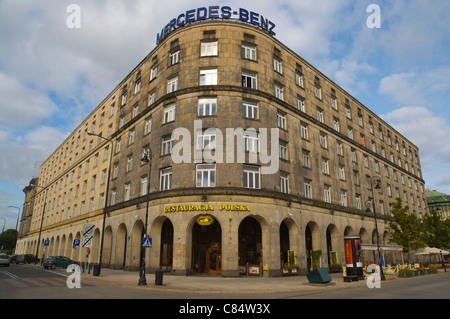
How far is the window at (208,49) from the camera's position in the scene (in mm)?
31547

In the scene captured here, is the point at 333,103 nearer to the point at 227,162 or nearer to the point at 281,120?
the point at 281,120

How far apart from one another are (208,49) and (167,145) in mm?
10698

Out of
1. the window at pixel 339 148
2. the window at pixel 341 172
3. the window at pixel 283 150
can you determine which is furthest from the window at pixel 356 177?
the window at pixel 283 150

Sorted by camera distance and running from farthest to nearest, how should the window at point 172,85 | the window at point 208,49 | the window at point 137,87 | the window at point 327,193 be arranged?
the window at point 137,87 < the window at point 327,193 < the window at point 172,85 < the window at point 208,49

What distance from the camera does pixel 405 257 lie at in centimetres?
4959

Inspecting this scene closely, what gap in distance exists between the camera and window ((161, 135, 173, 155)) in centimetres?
3067

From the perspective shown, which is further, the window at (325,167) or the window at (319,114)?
the window at (319,114)

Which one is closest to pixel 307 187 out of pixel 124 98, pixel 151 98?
pixel 151 98

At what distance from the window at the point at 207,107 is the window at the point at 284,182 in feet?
30.7

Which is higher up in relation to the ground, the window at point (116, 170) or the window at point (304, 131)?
the window at point (304, 131)

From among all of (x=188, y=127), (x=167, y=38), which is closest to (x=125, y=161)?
(x=188, y=127)

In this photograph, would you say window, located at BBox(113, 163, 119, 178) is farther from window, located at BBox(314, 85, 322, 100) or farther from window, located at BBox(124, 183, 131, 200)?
window, located at BBox(314, 85, 322, 100)

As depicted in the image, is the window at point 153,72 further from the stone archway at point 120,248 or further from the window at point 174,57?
the stone archway at point 120,248

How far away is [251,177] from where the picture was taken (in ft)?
93.2
